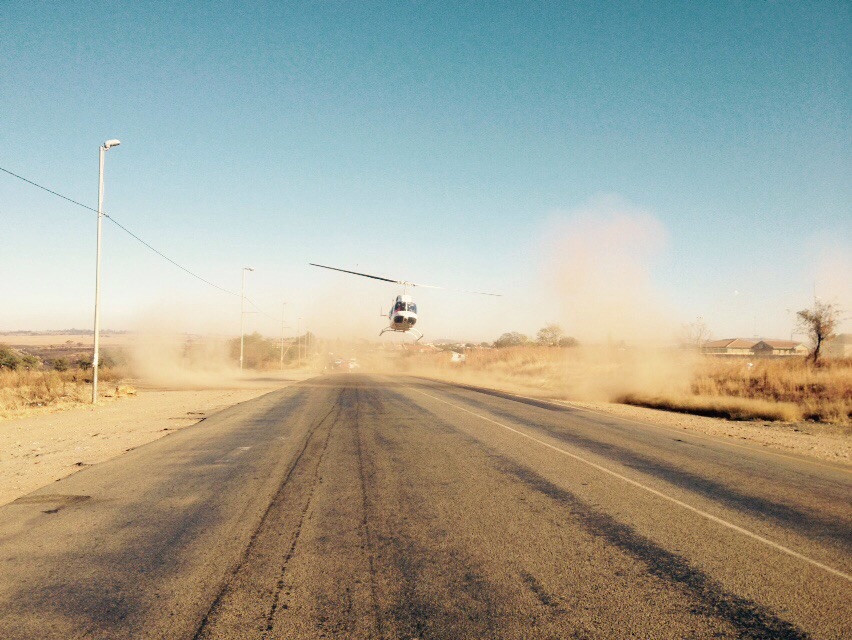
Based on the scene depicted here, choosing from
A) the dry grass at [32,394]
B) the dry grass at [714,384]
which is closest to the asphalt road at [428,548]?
the dry grass at [714,384]

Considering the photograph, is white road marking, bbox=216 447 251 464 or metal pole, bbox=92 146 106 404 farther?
metal pole, bbox=92 146 106 404

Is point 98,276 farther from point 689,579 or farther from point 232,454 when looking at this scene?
point 689,579

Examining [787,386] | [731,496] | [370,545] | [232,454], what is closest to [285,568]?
[370,545]

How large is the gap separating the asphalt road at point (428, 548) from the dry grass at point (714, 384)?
36.9ft

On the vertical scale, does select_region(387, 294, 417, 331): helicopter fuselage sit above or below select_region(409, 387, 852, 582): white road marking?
above

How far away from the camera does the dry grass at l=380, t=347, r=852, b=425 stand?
1847cm

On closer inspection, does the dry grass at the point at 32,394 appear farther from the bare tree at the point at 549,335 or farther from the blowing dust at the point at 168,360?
the bare tree at the point at 549,335

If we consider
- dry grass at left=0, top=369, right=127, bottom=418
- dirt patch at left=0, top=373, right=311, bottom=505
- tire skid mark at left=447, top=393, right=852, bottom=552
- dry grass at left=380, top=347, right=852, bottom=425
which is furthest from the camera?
dry grass at left=0, top=369, right=127, bottom=418

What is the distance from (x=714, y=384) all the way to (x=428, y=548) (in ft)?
80.0

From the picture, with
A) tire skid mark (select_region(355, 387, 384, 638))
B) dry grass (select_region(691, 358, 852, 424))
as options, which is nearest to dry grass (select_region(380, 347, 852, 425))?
dry grass (select_region(691, 358, 852, 424))

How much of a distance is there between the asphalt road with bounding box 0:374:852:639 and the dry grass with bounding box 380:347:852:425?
36.9 ft

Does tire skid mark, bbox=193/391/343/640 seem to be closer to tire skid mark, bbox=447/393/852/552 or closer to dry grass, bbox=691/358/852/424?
tire skid mark, bbox=447/393/852/552

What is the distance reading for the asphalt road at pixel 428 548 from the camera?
11.1 ft

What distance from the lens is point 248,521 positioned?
5.38 meters
